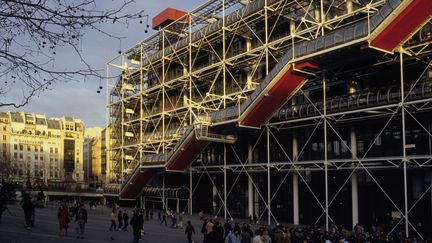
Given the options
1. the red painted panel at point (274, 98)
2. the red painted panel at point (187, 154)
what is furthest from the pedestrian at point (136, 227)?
the red painted panel at point (187, 154)

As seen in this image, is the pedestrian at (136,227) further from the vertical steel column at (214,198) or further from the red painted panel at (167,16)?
the red painted panel at (167,16)

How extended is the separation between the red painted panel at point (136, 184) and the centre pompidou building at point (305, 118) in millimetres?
99

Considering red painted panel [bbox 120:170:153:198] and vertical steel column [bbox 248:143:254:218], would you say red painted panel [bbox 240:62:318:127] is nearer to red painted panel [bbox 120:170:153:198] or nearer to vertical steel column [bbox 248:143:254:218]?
vertical steel column [bbox 248:143:254:218]

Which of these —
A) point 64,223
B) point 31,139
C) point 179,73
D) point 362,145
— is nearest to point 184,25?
point 179,73

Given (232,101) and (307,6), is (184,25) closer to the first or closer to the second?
(232,101)

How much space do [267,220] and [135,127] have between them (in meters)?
22.8

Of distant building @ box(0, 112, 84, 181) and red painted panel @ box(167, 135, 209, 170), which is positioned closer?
red painted panel @ box(167, 135, 209, 170)

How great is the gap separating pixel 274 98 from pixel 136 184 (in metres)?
18.5

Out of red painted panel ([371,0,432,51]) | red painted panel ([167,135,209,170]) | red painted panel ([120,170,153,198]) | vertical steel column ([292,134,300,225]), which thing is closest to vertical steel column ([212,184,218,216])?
red painted panel ([167,135,209,170])

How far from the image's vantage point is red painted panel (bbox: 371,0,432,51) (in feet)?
77.7

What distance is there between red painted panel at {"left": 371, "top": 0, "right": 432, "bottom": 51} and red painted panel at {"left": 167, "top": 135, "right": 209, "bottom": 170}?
48.9ft

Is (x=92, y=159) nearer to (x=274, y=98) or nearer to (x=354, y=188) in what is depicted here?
(x=274, y=98)

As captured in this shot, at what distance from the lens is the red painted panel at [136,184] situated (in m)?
43.4

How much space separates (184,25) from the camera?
4738cm
